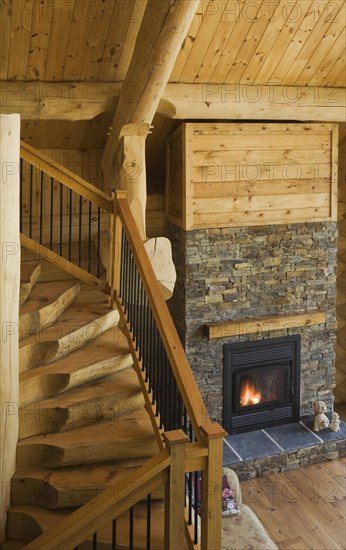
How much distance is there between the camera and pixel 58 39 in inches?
219

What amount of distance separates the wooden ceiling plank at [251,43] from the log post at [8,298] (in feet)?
9.22

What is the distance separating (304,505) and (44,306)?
3.15 metres

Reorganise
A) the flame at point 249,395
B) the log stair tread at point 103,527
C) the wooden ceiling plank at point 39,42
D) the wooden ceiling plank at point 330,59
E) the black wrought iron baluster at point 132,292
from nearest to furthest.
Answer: the log stair tread at point 103,527, the black wrought iron baluster at point 132,292, the wooden ceiling plank at point 39,42, the wooden ceiling plank at point 330,59, the flame at point 249,395

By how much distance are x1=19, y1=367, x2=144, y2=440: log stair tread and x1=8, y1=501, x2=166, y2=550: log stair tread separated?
1.61 feet

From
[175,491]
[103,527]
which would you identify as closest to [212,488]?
[175,491]

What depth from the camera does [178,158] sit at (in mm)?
6988

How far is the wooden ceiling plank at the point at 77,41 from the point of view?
537cm

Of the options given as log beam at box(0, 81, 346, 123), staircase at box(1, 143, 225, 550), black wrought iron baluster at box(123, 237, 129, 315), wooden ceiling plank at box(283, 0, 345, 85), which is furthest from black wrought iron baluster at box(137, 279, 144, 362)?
wooden ceiling plank at box(283, 0, 345, 85)

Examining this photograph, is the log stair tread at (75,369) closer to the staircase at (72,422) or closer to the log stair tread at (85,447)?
the staircase at (72,422)

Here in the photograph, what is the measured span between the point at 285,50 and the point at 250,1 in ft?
2.59

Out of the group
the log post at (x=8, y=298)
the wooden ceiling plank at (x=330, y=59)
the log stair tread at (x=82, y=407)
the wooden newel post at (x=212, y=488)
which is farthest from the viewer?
the wooden ceiling plank at (x=330, y=59)

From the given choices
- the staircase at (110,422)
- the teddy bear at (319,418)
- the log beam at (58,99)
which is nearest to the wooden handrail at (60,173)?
the staircase at (110,422)

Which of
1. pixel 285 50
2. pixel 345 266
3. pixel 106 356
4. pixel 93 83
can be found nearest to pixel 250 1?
pixel 285 50

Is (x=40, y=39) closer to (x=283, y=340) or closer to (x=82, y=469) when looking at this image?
(x=82, y=469)
